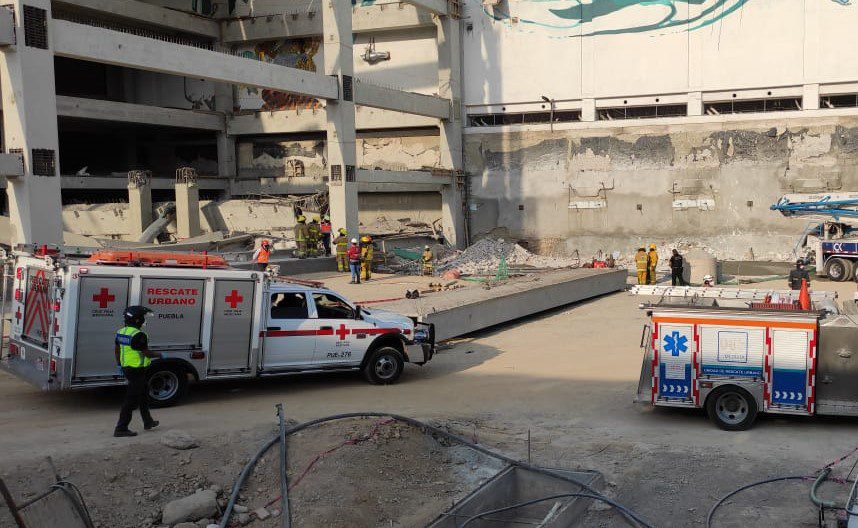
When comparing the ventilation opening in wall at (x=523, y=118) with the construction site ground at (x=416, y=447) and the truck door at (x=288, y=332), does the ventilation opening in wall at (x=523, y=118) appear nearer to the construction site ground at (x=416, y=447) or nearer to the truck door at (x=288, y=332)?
the construction site ground at (x=416, y=447)

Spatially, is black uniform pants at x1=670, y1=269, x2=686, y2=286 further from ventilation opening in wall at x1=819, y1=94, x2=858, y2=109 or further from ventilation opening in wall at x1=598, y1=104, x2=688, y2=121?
ventilation opening in wall at x1=819, y1=94, x2=858, y2=109

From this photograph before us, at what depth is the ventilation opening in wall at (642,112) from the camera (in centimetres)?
3569

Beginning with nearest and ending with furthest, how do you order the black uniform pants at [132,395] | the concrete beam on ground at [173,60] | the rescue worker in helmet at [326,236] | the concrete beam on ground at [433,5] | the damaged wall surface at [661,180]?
the black uniform pants at [132,395] < the concrete beam on ground at [173,60] < the rescue worker in helmet at [326,236] < the damaged wall surface at [661,180] < the concrete beam on ground at [433,5]

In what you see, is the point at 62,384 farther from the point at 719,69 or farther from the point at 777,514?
the point at 719,69

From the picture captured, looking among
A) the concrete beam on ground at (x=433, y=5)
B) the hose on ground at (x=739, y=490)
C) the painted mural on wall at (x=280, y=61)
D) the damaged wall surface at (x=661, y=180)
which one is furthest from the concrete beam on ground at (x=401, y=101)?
the hose on ground at (x=739, y=490)

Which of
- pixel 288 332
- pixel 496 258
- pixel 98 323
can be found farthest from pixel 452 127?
pixel 98 323

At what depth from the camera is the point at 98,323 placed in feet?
36.0

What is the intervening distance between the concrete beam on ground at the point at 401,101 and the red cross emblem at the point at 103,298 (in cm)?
2207

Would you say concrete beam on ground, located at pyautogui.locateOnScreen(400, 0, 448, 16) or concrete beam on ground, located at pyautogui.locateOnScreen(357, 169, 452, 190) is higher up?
concrete beam on ground, located at pyautogui.locateOnScreen(400, 0, 448, 16)

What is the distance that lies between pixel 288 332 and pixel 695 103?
27.4 metres

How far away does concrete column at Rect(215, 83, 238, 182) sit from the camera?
1649 inches

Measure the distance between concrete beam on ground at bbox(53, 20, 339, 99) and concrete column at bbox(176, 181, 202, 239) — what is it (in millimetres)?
7921

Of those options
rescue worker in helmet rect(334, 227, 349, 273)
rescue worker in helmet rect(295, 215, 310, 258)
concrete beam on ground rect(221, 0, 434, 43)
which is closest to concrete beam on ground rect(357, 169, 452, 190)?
rescue worker in helmet rect(295, 215, 310, 258)

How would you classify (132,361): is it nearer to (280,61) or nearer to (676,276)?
(676,276)
